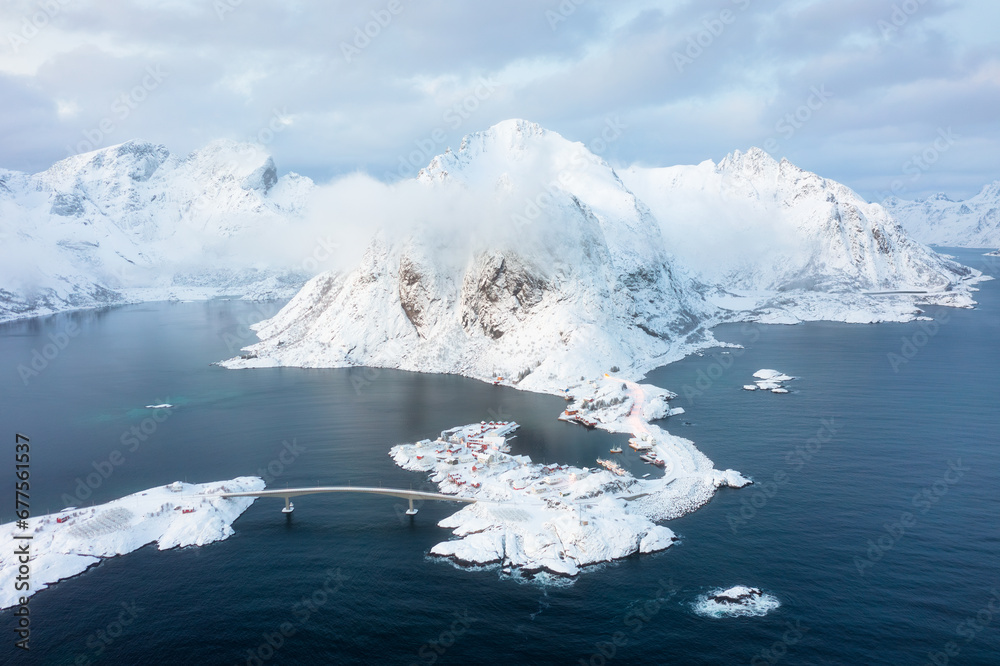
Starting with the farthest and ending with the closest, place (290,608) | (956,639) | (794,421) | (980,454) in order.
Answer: (794,421)
(980,454)
(290,608)
(956,639)

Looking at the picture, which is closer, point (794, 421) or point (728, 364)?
point (794, 421)

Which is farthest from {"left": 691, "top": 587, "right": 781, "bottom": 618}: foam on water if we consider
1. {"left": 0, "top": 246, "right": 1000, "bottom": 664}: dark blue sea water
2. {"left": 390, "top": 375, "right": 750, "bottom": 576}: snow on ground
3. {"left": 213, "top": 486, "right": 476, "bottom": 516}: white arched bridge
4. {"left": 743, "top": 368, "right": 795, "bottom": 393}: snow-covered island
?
{"left": 743, "top": 368, "right": 795, "bottom": 393}: snow-covered island

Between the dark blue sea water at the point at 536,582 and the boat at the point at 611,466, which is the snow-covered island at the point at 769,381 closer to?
the dark blue sea water at the point at 536,582

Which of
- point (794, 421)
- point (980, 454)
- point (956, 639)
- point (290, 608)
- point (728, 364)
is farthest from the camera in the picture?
point (728, 364)

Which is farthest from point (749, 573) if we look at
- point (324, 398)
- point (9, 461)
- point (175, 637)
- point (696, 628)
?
point (9, 461)

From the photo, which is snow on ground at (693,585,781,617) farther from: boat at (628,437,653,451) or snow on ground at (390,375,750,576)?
boat at (628,437,653,451)

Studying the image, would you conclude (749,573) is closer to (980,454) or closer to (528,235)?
(980,454)

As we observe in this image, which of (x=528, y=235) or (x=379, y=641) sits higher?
(x=528, y=235)
